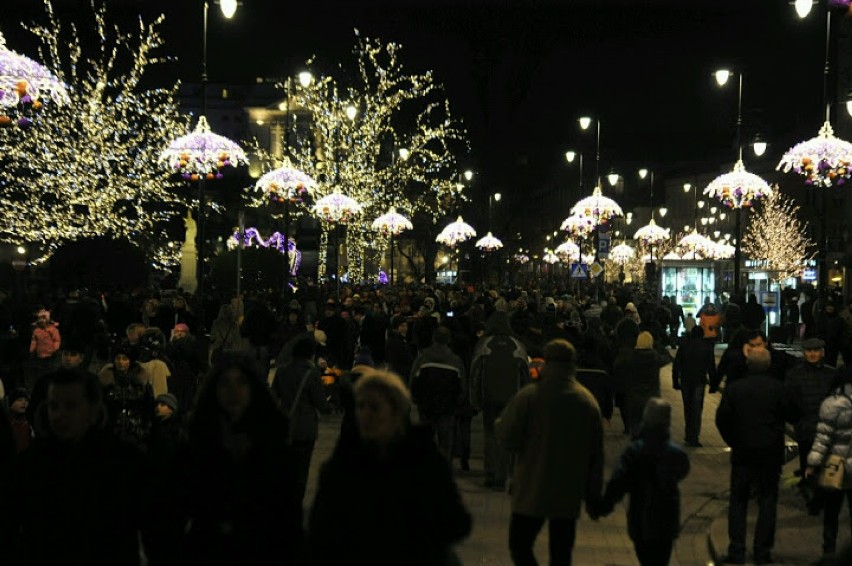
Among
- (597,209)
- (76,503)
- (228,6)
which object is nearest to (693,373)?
(228,6)

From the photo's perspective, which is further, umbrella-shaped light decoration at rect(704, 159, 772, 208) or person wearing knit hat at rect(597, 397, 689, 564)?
umbrella-shaped light decoration at rect(704, 159, 772, 208)

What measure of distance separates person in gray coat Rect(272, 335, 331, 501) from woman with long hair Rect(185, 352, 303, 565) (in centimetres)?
441

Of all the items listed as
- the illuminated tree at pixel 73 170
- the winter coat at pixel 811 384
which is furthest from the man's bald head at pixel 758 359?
the illuminated tree at pixel 73 170

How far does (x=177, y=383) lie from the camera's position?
1299 cm

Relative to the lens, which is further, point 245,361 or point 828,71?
point 828,71

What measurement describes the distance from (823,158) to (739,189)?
469cm

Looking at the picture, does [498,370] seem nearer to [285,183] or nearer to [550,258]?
[285,183]

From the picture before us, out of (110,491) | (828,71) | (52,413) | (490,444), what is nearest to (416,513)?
(110,491)

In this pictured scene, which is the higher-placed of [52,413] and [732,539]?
[52,413]

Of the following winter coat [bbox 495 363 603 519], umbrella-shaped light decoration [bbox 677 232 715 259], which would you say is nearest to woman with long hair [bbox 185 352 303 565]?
winter coat [bbox 495 363 603 519]

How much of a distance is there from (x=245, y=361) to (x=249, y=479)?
0.75 meters

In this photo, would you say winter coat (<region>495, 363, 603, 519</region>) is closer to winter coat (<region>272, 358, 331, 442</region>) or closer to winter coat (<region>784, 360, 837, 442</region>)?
winter coat (<region>272, 358, 331, 442</region>)

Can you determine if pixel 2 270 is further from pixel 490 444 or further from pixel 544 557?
pixel 544 557

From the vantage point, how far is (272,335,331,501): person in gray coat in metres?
10.0
